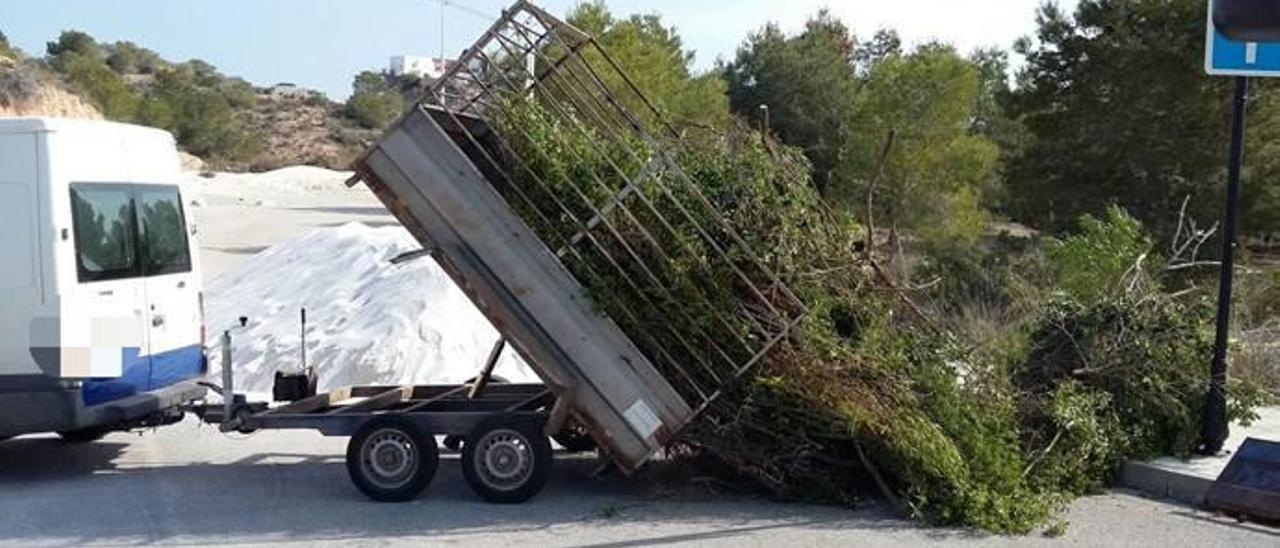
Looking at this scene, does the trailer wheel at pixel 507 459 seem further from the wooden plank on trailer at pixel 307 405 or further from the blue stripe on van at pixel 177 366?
the blue stripe on van at pixel 177 366

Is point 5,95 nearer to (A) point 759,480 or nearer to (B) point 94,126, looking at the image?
(B) point 94,126

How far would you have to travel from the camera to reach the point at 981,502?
25.8ft

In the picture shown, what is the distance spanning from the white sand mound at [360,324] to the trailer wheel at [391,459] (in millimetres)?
4027

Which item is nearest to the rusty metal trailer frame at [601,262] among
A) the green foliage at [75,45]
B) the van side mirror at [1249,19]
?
the van side mirror at [1249,19]

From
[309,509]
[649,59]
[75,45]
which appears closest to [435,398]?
[309,509]

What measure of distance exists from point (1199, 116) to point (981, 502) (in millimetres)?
17308

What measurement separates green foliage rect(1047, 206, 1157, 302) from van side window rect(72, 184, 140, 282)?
687 centimetres

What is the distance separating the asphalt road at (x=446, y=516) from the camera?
7566 mm

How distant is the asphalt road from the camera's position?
7566 millimetres

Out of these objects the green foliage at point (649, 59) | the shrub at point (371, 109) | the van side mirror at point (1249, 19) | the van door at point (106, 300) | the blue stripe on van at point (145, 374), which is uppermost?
the shrub at point (371, 109)

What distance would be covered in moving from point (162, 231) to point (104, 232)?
0.75 metres

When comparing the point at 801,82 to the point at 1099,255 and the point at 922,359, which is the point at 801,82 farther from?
the point at 922,359

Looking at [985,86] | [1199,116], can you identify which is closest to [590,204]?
[1199,116]

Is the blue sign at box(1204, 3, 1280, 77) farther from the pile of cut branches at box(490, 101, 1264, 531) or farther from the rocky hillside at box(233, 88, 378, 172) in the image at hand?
the rocky hillside at box(233, 88, 378, 172)
